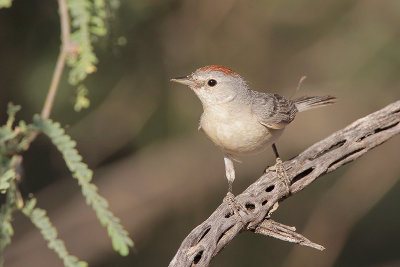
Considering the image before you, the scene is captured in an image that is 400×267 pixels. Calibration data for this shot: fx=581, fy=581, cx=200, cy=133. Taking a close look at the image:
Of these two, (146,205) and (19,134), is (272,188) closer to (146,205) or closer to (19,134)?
(19,134)

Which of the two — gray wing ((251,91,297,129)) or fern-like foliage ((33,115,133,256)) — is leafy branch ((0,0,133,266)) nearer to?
fern-like foliage ((33,115,133,256))

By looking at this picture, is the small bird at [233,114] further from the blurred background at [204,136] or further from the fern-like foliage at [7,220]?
the fern-like foliage at [7,220]

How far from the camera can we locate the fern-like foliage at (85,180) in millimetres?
2640

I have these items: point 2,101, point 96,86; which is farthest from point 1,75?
point 96,86

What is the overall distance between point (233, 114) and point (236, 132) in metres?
0.20

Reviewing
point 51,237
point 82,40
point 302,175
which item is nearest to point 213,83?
point 302,175

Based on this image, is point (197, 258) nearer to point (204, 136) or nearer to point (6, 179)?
point (6, 179)

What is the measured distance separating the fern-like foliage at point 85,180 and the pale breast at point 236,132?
1499mm

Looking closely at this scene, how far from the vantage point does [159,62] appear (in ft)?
18.9

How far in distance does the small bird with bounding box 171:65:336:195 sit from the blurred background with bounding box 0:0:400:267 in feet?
4.37

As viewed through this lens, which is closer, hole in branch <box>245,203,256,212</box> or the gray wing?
hole in branch <box>245,203,256,212</box>

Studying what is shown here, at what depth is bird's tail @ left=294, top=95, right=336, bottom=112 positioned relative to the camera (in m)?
4.83

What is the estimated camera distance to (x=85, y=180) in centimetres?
265

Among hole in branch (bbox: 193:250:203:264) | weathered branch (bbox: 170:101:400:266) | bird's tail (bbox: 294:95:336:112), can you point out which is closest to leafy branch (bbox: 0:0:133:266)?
hole in branch (bbox: 193:250:203:264)
